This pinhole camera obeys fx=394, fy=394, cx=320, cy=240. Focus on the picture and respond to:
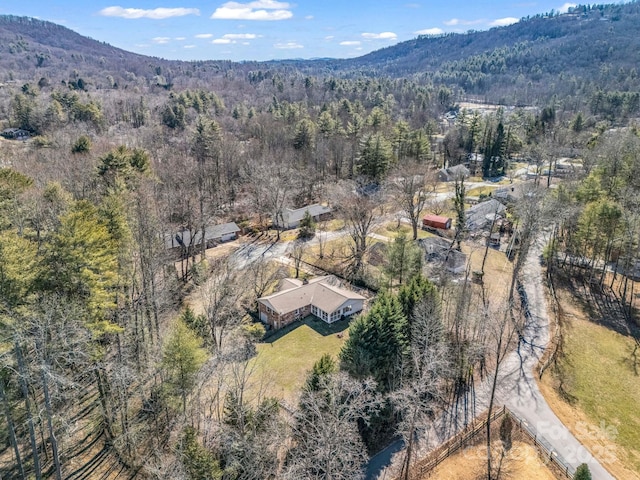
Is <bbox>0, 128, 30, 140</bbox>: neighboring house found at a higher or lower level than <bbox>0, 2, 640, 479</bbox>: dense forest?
higher

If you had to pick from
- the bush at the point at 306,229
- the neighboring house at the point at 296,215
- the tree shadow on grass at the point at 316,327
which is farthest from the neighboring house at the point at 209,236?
the tree shadow on grass at the point at 316,327

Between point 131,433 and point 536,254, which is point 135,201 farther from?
point 536,254

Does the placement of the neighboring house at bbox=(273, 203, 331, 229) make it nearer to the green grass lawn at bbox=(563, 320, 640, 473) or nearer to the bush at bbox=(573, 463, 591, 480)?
the green grass lawn at bbox=(563, 320, 640, 473)

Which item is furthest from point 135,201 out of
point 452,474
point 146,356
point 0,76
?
point 0,76

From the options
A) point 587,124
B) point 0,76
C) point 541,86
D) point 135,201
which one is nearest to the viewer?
point 135,201

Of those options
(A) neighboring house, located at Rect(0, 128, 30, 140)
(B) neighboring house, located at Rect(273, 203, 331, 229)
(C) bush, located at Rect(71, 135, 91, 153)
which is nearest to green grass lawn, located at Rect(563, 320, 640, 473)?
(B) neighboring house, located at Rect(273, 203, 331, 229)

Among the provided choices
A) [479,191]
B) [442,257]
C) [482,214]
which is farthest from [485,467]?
[479,191]
